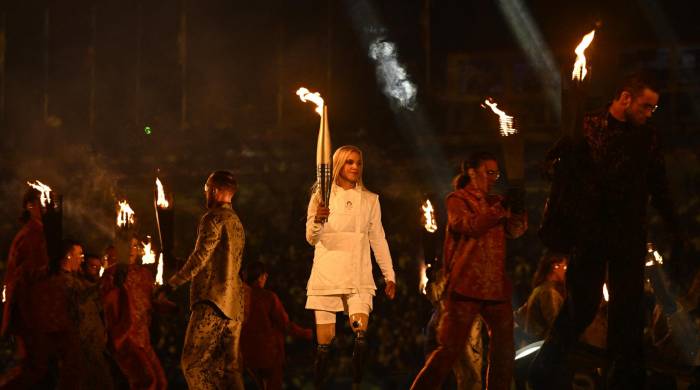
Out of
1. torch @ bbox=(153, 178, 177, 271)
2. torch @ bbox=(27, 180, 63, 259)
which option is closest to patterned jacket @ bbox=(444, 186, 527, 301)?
torch @ bbox=(153, 178, 177, 271)

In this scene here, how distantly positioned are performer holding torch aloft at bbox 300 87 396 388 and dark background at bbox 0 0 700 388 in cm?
599

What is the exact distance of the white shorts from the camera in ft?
27.5

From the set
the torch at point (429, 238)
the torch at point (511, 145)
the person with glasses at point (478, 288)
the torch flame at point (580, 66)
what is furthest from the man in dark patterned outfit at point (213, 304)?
the torch flame at point (580, 66)

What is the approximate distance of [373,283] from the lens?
337 inches

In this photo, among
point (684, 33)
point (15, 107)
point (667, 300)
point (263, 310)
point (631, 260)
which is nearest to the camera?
point (631, 260)

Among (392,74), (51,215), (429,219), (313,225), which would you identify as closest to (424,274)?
(429,219)

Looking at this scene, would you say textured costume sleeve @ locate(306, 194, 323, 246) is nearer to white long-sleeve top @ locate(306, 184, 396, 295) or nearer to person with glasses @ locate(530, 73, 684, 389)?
white long-sleeve top @ locate(306, 184, 396, 295)

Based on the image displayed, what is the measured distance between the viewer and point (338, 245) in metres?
8.44

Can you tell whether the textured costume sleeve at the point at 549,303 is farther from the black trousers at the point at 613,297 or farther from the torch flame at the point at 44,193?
the torch flame at the point at 44,193

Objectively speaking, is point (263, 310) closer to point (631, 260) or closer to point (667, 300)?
point (667, 300)

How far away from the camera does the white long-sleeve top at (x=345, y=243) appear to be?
8344 mm

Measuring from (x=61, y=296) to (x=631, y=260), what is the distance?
5865 millimetres

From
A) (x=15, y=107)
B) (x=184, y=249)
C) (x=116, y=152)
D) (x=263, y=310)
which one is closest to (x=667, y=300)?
(x=263, y=310)

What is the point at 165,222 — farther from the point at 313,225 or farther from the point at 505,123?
the point at 505,123
